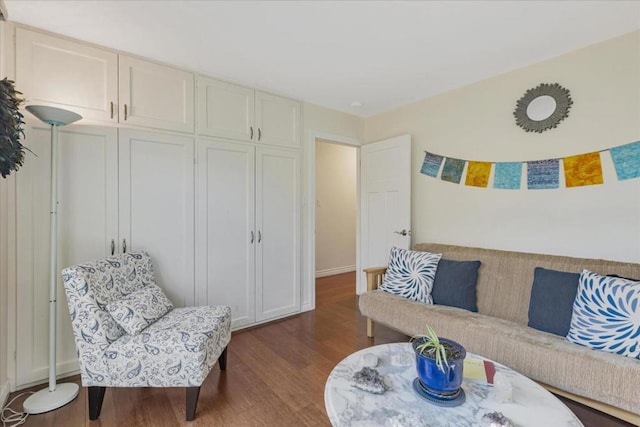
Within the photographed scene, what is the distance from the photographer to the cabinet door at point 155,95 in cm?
224

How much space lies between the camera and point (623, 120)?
2.00 meters

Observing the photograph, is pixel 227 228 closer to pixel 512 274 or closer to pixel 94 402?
pixel 94 402

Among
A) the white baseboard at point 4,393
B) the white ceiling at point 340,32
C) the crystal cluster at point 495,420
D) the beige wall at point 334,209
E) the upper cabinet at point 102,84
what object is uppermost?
the white ceiling at point 340,32

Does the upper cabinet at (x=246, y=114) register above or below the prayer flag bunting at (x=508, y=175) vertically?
above

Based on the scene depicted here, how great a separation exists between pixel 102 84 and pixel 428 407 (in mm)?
2877

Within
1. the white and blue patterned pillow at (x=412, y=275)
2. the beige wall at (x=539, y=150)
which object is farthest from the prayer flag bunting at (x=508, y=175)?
the white and blue patterned pillow at (x=412, y=275)

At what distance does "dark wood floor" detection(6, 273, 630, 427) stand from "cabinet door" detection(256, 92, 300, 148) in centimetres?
196

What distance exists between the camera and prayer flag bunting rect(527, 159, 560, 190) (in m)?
2.30

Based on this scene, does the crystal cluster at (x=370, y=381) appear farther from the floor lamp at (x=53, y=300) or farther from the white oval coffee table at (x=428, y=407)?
the floor lamp at (x=53, y=300)

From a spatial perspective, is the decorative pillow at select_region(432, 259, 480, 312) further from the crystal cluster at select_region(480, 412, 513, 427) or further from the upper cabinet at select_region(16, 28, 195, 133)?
the upper cabinet at select_region(16, 28, 195, 133)

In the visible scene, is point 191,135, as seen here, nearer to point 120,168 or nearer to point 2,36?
point 120,168

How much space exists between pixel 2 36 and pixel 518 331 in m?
3.76

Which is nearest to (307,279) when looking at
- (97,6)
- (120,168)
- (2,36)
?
(120,168)

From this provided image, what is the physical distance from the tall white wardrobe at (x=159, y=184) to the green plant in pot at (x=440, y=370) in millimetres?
2029
